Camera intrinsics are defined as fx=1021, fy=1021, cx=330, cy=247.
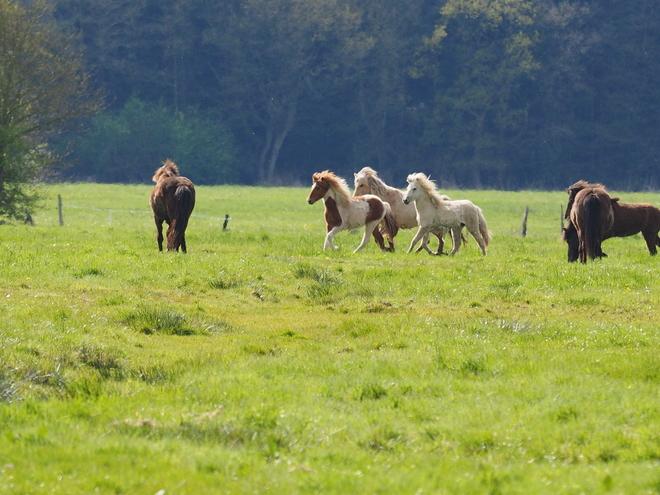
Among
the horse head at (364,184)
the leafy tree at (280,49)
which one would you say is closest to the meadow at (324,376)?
the horse head at (364,184)

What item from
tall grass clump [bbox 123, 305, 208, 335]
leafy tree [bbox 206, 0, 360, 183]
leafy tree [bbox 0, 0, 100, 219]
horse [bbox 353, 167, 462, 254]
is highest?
leafy tree [bbox 206, 0, 360, 183]

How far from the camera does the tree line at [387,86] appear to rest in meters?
78.6

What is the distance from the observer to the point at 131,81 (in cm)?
8181

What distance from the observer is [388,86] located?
8044cm

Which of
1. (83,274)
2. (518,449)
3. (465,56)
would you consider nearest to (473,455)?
(518,449)

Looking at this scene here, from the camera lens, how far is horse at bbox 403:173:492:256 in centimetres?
2150

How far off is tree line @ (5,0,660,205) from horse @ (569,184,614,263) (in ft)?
195

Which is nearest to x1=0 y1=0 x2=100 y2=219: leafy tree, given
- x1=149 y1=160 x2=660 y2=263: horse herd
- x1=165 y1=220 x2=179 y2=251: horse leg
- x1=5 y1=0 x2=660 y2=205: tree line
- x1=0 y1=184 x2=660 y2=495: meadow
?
x1=149 y1=160 x2=660 y2=263: horse herd

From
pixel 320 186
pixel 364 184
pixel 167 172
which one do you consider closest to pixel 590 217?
pixel 320 186

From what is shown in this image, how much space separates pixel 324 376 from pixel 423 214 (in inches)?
483

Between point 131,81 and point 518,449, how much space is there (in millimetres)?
77775

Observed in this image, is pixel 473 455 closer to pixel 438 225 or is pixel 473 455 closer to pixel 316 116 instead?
pixel 438 225

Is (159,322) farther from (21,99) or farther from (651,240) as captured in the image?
(21,99)

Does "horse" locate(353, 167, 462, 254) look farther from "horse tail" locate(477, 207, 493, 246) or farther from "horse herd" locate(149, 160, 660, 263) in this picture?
"horse tail" locate(477, 207, 493, 246)
